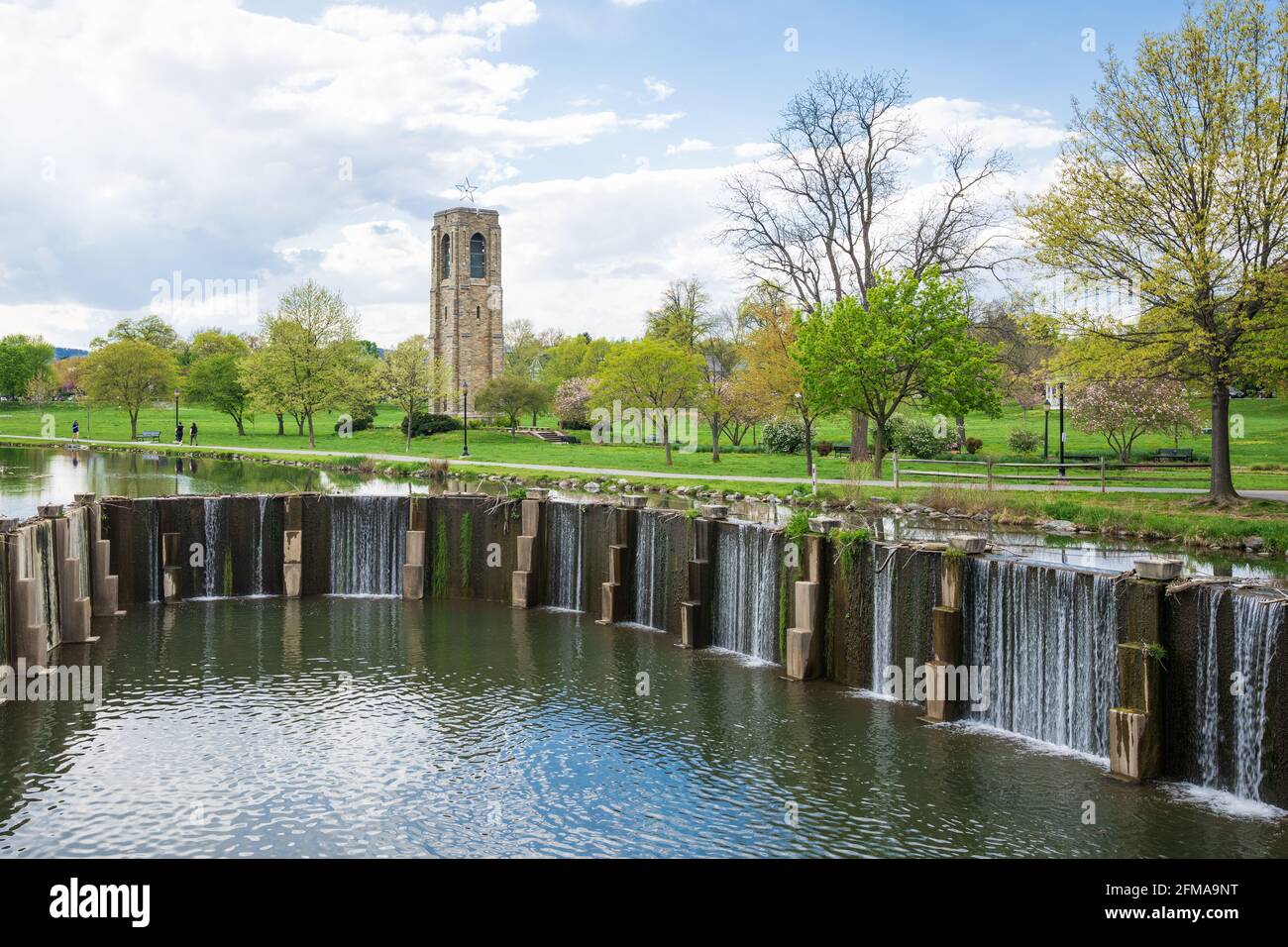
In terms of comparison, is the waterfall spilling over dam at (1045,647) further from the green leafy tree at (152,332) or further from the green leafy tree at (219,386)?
the green leafy tree at (152,332)

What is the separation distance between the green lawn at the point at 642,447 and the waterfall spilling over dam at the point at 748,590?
76.5 ft

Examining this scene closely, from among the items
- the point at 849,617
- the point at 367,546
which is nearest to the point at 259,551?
the point at 367,546

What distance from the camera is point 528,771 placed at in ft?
47.3

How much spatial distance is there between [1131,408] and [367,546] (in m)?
38.8

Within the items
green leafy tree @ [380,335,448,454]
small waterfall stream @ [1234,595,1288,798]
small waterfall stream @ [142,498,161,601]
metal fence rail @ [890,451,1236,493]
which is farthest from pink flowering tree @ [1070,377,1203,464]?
green leafy tree @ [380,335,448,454]

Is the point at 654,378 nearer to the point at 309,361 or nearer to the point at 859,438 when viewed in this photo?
the point at 859,438

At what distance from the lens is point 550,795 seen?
13555mm

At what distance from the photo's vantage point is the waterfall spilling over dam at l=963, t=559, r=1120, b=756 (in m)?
15.1

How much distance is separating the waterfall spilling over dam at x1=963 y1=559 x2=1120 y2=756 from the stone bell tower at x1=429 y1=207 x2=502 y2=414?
94.4 metres

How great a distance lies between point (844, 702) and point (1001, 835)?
17.7 ft

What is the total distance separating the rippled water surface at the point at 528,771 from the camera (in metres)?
12.3

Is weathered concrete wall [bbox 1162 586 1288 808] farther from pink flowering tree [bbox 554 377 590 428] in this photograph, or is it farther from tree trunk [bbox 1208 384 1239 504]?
pink flowering tree [bbox 554 377 590 428]
